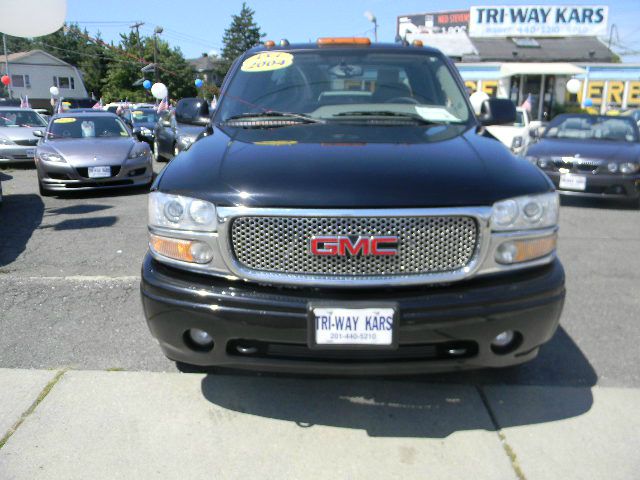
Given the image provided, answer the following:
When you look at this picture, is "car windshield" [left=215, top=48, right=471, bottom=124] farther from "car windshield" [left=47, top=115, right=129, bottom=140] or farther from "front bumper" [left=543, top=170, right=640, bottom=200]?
"car windshield" [left=47, top=115, right=129, bottom=140]

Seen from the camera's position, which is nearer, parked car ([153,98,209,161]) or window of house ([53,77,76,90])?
parked car ([153,98,209,161])

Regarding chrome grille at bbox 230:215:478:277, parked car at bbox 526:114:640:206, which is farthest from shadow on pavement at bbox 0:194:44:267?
parked car at bbox 526:114:640:206

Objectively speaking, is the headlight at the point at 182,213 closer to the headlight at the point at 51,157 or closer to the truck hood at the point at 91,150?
the truck hood at the point at 91,150

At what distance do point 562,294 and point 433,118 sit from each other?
1.37 m

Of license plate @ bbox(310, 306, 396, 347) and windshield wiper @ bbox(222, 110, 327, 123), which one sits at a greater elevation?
windshield wiper @ bbox(222, 110, 327, 123)

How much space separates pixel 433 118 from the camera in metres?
3.43

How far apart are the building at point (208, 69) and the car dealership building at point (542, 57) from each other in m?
33.2

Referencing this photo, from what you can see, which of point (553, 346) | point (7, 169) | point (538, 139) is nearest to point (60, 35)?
point (7, 169)

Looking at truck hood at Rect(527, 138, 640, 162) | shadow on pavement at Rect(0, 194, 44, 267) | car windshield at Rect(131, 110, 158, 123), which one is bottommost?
shadow on pavement at Rect(0, 194, 44, 267)

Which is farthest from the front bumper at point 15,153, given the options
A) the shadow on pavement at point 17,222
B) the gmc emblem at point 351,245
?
the gmc emblem at point 351,245

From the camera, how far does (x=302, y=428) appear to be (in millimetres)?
2742

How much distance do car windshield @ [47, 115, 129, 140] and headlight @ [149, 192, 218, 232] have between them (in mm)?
8477

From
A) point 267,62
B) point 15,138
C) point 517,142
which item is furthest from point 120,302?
point 517,142

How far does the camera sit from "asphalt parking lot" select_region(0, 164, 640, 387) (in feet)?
11.1
